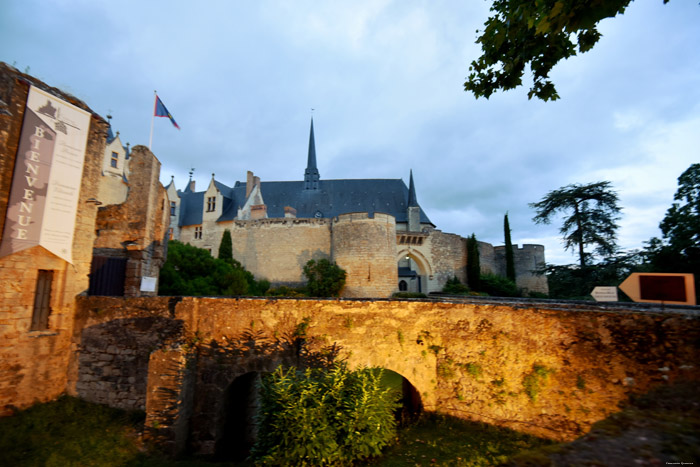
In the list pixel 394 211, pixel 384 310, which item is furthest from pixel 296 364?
pixel 394 211

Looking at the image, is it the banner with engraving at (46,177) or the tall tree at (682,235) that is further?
the tall tree at (682,235)

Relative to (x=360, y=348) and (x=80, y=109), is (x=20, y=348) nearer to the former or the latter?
(x=80, y=109)

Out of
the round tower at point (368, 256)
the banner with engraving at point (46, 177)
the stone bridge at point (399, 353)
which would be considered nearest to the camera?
the stone bridge at point (399, 353)

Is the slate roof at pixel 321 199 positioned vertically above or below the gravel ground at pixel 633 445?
above

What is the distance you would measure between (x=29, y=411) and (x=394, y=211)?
32117mm

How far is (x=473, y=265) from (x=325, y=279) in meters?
16.1

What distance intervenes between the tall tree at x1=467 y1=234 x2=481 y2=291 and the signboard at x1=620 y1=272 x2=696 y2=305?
1109 inches

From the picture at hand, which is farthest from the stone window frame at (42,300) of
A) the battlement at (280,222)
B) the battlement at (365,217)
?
the battlement at (280,222)

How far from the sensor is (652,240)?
1519cm

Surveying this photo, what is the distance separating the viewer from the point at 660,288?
539 cm

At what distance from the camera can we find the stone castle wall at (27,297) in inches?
290

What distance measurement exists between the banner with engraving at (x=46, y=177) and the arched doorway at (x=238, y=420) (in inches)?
228

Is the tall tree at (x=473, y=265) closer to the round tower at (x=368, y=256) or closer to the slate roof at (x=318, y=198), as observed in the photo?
the slate roof at (x=318, y=198)

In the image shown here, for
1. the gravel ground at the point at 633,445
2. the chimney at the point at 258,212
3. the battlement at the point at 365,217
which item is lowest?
the gravel ground at the point at 633,445
